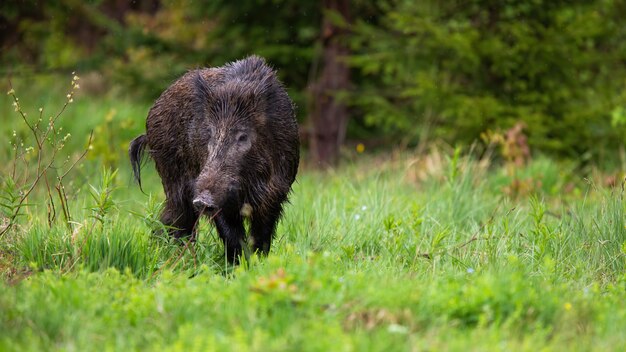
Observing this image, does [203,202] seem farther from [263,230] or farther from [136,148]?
[136,148]

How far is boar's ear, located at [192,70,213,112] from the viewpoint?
5.62 meters

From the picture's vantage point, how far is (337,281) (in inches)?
165

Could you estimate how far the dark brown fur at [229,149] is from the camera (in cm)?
534

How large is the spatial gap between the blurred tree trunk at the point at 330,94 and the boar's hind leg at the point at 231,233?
211 inches

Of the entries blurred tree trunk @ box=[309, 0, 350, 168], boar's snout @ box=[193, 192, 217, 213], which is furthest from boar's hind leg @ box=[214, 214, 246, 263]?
blurred tree trunk @ box=[309, 0, 350, 168]

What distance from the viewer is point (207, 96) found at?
221 inches

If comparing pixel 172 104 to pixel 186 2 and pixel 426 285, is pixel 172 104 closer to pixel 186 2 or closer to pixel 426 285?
pixel 426 285

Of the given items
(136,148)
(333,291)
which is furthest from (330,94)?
(333,291)

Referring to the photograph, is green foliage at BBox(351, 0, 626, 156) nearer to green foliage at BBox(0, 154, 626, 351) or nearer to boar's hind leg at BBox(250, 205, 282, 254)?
green foliage at BBox(0, 154, 626, 351)

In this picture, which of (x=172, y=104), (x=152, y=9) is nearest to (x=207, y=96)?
(x=172, y=104)

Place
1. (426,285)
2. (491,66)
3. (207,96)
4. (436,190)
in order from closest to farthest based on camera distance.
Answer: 1. (426,285)
2. (207,96)
3. (436,190)
4. (491,66)

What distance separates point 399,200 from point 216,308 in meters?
3.62

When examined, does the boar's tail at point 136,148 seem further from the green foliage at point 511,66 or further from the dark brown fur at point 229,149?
the green foliage at point 511,66

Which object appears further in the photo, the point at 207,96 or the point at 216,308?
the point at 207,96
